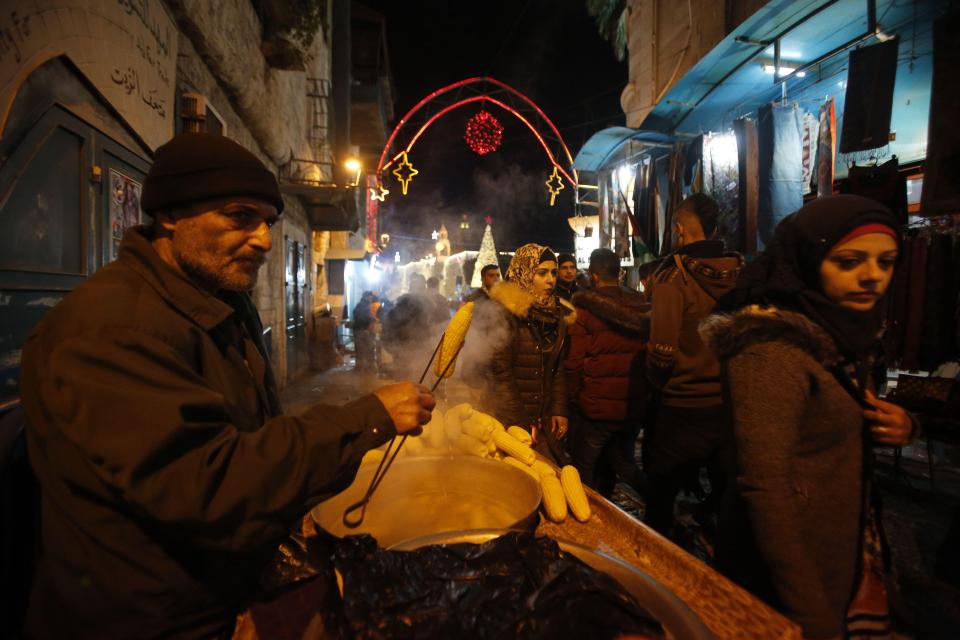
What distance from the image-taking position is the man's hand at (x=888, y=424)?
65.4 inches

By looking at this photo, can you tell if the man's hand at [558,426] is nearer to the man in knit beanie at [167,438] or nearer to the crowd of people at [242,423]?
the crowd of people at [242,423]

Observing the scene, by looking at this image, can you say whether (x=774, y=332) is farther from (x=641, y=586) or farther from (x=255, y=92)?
(x=255, y=92)

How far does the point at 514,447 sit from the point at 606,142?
756 cm

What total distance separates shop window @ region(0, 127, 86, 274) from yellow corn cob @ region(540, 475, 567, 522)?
2934 mm

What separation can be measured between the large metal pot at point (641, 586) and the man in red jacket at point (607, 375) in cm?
266

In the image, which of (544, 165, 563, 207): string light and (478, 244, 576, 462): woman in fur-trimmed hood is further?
(544, 165, 563, 207): string light

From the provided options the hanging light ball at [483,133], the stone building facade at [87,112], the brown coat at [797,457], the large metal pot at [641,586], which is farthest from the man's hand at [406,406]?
the hanging light ball at [483,133]

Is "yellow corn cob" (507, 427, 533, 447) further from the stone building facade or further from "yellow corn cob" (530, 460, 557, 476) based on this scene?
the stone building facade

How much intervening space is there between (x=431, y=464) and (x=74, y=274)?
2756 mm

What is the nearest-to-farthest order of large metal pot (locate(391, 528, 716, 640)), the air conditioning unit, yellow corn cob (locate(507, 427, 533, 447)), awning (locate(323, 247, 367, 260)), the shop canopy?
large metal pot (locate(391, 528, 716, 640)) → yellow corn cob (locate(507, 427, 533, 447)) → the shop canopy → the air conditioning unit → awning (locate(323, 247, 367, 260))

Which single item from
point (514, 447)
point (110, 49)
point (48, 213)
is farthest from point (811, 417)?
point (110, 49)

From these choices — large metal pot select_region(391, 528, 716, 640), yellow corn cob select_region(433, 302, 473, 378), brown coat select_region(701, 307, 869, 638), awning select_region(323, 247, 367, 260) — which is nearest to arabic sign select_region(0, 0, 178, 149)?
yellow corn cob select_region(433, 302, 473, 378)

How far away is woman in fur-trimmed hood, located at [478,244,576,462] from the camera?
3.80 metres

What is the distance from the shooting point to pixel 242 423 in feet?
4.35
